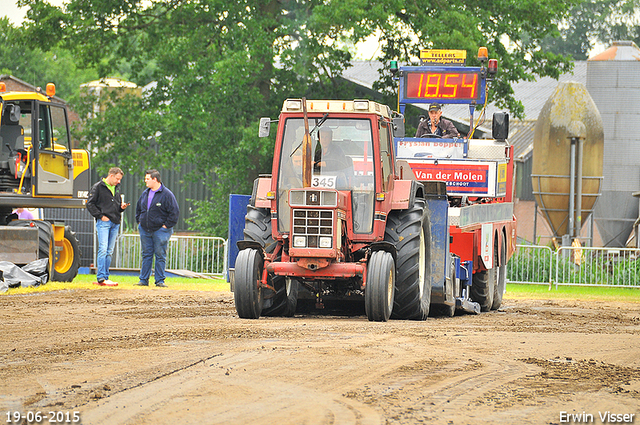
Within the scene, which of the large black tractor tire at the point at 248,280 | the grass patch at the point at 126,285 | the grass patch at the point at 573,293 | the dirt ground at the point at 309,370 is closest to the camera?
the dirt ground at the point at 309,370

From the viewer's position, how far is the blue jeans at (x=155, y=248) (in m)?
16.9

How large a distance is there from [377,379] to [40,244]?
1037 centimetres

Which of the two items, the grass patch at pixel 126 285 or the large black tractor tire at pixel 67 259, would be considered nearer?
the grass patch at pixel 126 285

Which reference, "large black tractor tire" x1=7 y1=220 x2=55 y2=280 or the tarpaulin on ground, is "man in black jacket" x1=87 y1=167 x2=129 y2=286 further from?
the tarpaulin on ground

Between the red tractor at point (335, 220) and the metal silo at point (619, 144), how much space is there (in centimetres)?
1835

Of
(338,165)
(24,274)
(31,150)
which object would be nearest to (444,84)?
(338,165)

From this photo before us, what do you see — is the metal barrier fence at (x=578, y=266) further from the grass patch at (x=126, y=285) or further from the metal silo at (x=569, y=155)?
the grass patch at (x=126, y=285)

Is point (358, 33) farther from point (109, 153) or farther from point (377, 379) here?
point (377, 379)

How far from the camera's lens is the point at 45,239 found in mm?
15789

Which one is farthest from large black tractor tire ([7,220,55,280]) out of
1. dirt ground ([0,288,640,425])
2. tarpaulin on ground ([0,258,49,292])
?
dirt ground ([0,288,640,425])

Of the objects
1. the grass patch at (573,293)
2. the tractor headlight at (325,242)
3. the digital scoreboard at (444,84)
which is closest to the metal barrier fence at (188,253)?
the grass patch at (573,293)

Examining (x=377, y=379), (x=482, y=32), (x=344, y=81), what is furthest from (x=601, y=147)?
(x=377, y=379)

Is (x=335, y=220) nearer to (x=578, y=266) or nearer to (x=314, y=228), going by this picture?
(x=314, y=228)

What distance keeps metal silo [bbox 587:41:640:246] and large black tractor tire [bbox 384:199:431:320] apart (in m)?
17.8
